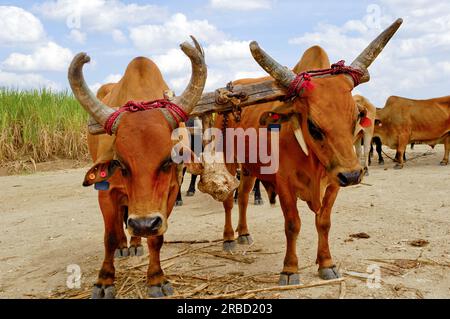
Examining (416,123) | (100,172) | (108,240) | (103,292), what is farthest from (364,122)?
(416,123)

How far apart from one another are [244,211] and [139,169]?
258 centimetres

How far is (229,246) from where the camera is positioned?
5.27 metres

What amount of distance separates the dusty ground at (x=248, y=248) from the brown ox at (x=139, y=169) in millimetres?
398

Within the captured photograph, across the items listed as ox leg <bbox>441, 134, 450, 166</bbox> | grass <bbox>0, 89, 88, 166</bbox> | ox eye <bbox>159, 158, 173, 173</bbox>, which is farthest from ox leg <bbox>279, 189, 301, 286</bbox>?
grass <bbox>0, 89, 88, 166</bbox>

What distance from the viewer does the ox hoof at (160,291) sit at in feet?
12.6

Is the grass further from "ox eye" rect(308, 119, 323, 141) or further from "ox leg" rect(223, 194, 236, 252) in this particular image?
"ox eye" rect(308, 119, 323, 141)

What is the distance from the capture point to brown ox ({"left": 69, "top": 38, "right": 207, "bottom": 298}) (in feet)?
10.3

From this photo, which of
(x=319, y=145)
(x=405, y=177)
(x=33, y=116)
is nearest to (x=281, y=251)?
(x=319, y=145)

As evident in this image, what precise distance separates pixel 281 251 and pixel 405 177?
5.76 meters

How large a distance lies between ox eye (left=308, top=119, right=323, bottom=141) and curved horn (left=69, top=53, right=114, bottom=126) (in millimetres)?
1453

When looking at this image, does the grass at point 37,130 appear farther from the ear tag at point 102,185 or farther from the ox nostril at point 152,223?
the ox nostril at point 152,223

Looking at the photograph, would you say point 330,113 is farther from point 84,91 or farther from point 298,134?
point 84,91
